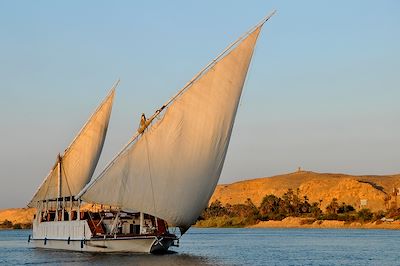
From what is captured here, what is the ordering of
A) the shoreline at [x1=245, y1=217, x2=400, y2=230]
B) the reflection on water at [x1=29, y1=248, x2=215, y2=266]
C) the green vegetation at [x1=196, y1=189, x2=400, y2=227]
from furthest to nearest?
the green vegetation at [x1=196, y1=189, x2=400, y2=227], the shoreline at [x1=245, y1=217, x2=400, y2=230], the reflection on water at [x1=29, y1=248, x2=215, y2=266]

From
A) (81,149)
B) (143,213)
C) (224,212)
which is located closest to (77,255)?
(143,213)

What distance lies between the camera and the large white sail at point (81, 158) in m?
62.0

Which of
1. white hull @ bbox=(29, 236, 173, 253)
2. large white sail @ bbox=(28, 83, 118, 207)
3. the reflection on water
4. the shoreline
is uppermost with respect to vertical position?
large white sail @ bbox=(28, 83, 118, 207)

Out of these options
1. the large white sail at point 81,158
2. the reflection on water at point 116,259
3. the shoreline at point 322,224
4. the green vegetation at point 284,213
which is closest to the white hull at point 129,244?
the reflection on water at point 116,259

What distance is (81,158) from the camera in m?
63.2

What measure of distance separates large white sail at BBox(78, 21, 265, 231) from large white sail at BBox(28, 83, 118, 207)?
1424 centimetres

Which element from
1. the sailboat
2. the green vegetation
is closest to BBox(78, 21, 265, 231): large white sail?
the sailboat

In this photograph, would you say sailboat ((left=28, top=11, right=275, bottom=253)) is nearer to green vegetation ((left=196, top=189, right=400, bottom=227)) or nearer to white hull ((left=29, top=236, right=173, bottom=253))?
white hull ((left=29, top=236, right=173, bottom=253))

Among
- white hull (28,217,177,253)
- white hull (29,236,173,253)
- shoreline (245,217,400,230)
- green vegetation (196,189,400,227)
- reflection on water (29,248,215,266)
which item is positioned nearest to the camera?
reflection on water (29,248,215,266)

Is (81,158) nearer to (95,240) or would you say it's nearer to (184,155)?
(95,240)

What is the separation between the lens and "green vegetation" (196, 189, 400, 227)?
15362 centimetres

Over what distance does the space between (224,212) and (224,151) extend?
150 metres

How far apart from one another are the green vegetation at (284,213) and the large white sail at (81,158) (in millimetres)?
95149

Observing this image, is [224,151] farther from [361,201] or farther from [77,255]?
[361,201]
